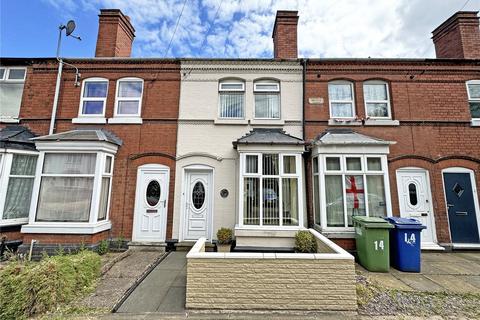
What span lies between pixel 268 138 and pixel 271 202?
201cm

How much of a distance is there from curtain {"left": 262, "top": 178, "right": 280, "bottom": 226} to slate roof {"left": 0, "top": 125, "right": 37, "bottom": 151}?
7.49m

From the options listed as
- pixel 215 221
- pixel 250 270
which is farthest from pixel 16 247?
pixel 250 270

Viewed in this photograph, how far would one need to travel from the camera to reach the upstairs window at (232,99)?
27.0 feet

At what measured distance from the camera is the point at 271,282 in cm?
394

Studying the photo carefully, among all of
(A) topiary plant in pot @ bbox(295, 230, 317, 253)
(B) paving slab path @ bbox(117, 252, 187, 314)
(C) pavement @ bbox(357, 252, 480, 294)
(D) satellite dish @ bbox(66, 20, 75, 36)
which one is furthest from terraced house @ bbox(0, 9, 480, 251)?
(B) paving slab path @ bbox(117, 252, 187, 314)

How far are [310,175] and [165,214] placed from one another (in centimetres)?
497

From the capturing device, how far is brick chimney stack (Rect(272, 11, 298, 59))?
28.2 ft

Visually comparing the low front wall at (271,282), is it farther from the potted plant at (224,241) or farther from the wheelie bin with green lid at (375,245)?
→ the potted plant at (224,241)

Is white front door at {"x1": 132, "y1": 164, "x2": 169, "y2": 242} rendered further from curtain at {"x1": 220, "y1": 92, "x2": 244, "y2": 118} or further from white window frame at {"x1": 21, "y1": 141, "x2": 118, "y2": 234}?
curtain at {"x1": 220, "y1": 92, "x2": 244, "y2": 118}

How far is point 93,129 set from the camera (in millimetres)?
7871

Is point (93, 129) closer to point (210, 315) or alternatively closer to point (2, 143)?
point (2, 143)

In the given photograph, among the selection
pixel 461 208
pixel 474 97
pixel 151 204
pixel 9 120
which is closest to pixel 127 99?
pixel 151 204

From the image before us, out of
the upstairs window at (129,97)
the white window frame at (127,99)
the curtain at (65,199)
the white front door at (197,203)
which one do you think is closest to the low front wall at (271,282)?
the white front door at (197,203)

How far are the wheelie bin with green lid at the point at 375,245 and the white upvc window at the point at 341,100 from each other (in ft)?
13.0
